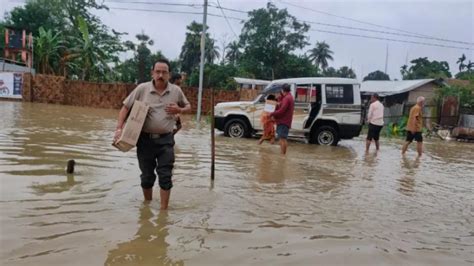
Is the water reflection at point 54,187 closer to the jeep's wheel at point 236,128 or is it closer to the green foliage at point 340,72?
the jeep's wheel at point 236,128

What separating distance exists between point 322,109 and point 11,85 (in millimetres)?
20524

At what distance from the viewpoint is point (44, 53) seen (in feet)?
103

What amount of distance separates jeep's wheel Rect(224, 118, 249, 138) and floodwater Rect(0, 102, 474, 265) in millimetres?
4866

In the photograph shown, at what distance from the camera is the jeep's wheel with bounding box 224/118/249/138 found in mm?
14008

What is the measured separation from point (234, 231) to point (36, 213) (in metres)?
1.94

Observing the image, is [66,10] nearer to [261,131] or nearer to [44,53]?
[44,53]

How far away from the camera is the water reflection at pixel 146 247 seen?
345 centimetres

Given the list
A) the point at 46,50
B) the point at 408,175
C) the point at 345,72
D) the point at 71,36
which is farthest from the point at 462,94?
the point at 345,72

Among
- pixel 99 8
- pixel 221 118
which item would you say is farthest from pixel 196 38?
pixel 221 118

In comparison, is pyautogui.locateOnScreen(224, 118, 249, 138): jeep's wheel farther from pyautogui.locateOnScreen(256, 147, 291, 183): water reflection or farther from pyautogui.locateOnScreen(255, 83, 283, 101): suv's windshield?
pyautogui.locateOnScreen(256, 147, 291, 183): water reflection

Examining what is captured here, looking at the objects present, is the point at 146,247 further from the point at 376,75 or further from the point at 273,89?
the point at 376,75

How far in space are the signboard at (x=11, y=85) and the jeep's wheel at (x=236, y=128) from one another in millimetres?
17631

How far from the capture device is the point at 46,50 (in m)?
31.3

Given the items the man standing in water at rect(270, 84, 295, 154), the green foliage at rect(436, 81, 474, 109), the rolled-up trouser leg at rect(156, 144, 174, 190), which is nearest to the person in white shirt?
the man standing in water at rect(270, 84, 295, 154)
